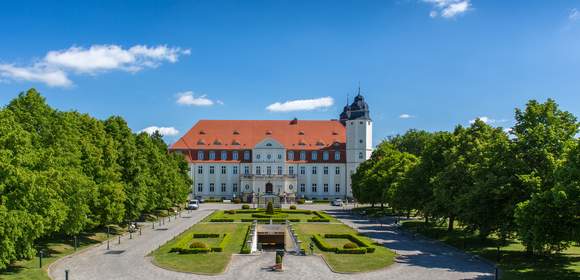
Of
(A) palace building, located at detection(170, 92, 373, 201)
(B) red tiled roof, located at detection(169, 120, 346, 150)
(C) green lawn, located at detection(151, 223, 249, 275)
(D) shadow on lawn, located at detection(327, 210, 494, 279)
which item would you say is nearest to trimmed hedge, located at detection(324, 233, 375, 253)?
(D) shadow on lawn, located at detection(327, 210, 494, 279)

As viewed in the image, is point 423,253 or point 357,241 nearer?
point 423,253

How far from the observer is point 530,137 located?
1261 inches

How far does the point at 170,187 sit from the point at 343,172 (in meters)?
47.3

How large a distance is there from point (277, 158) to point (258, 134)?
6412 millimetres

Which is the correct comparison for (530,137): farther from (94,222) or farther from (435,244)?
(94,222)

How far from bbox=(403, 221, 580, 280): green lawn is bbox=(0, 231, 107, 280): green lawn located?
23066 mm

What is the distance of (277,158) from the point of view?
331 feet

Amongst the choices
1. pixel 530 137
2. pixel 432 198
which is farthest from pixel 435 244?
pixel 530 137

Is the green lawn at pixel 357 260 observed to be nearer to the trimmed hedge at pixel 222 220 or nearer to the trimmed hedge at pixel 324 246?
the trimmed hedge at pixel 324 246

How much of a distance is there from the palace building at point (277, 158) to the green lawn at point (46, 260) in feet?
185

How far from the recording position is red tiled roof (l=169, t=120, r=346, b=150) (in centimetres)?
10231

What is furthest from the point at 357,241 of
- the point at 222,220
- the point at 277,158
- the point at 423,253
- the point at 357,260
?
the point at 277,158

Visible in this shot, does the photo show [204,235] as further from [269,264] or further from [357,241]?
[269,264]

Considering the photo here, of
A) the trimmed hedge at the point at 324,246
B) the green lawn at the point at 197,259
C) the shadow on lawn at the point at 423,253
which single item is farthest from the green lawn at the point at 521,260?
the green lawn at the point at 197,259
